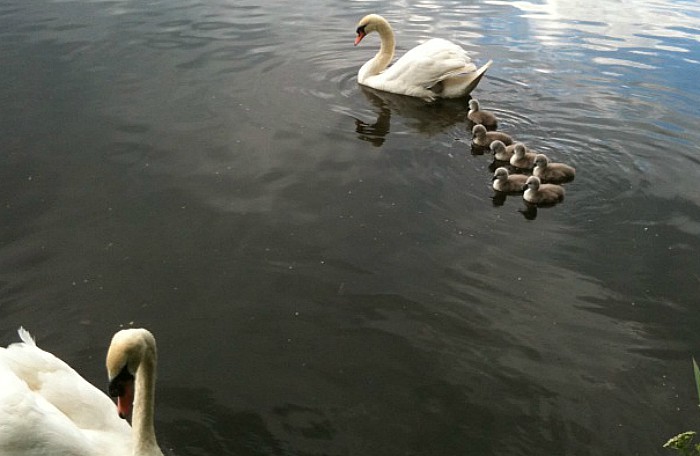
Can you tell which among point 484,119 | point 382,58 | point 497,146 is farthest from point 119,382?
point 382,58

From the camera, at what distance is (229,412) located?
5.29 m

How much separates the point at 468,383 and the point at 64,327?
3503 mm

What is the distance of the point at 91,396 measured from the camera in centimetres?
455

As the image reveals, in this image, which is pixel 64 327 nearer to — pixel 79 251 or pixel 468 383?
pixel 79 251

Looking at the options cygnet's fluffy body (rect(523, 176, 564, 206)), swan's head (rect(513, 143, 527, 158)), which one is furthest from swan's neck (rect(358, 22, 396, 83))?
cygnet's fluffy body (rect(523, 176, 564, 206))

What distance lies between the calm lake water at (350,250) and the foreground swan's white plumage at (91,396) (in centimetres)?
58

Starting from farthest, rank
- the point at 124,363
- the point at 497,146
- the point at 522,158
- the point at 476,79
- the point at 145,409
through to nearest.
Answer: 1. the point at 476,79
2. the point at 497,146
3. the point at 522,158
4. the point at 145,409
5. the point at 124,363

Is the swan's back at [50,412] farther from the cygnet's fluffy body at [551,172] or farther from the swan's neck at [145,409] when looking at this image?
the cygnet's fluffy body at [551,172]

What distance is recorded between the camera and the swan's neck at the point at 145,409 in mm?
4406

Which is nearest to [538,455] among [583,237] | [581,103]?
[583,237]

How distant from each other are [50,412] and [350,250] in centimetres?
383

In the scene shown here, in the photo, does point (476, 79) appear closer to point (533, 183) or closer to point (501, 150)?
point (501, 150)

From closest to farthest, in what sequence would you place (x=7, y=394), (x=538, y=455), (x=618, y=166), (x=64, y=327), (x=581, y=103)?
(x=7, y=394) < (x=538, y=455) < (x=64, y=327) < (x=618, y=166) < (x=581, y=103)

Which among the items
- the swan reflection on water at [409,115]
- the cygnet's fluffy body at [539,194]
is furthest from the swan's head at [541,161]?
the swan reflection on water at [409,115]
